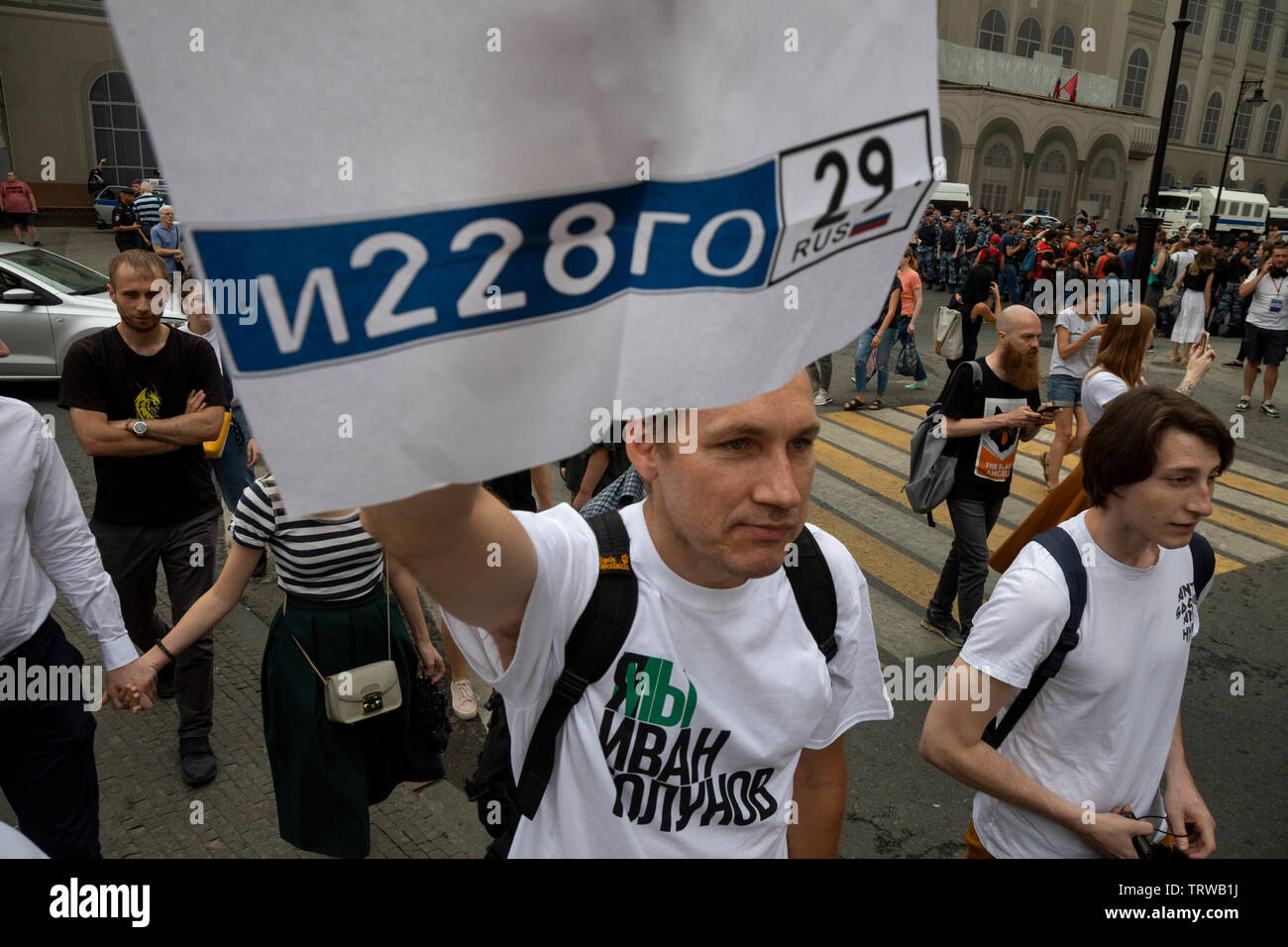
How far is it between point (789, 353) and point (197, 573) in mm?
4204

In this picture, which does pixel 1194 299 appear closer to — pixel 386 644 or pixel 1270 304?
pixel 1270 304

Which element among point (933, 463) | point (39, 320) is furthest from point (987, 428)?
point (39, 320)

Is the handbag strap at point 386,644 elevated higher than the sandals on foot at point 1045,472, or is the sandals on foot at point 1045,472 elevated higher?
the handbag strap at point 386,644

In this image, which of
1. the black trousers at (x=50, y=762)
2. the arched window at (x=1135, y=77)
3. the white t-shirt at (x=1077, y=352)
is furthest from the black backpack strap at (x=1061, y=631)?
the arched window at (x=1135, y=77)

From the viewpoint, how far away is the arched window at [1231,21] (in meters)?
51.3

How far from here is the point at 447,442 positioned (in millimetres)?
839

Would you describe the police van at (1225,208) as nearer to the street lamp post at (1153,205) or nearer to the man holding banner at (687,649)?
the street lamp post at (1153,205)

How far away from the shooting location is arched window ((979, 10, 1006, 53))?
4456cm

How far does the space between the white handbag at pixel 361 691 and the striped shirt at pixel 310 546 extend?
0.74 feet

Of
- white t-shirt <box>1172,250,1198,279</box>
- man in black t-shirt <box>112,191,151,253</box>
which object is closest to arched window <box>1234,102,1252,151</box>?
white t-shirt <box>1172,250,1198,279</box>

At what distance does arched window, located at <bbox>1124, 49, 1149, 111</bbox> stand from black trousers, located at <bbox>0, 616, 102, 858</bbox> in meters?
59.6

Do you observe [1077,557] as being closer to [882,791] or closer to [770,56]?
[770,56]

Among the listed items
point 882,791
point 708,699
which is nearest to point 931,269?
point 882,791

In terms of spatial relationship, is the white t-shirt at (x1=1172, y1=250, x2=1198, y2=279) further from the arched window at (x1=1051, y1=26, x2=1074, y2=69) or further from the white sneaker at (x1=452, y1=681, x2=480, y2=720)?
the arched window at (x1=1051, y1=26, x2=1074, y2=69)
